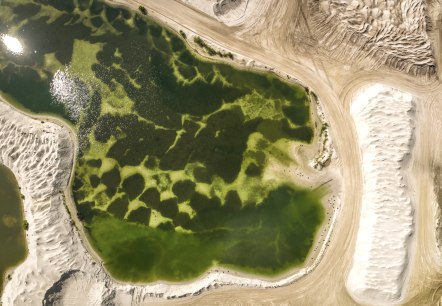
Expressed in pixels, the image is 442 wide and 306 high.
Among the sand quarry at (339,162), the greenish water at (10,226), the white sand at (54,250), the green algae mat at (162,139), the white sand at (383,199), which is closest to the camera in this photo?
the white sand at (383,199)

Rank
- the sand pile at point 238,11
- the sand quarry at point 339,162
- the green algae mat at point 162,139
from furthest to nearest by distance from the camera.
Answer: the sand pile at point 238,11, the green algae mat at point 162,139, the sand quarry at point 339,162

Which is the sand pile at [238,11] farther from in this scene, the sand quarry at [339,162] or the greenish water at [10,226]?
the greenish water at [10,226]

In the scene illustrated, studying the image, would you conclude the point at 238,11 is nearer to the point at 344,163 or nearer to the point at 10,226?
the point at 344,163

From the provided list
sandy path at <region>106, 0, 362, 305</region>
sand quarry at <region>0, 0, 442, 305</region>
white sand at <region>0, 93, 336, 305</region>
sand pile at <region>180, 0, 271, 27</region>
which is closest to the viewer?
sand quarry at <region>0, 0, 442, 305</region>

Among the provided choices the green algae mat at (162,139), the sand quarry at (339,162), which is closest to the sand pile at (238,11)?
the sand quarry at (339,162)


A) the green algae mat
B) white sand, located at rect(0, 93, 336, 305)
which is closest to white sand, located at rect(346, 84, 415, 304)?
white sand, located at rect(0, 93, 336, 305)

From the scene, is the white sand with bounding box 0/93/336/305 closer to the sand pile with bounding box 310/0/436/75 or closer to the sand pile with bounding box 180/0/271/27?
the sand pile with bounding box 310/0/436/75
